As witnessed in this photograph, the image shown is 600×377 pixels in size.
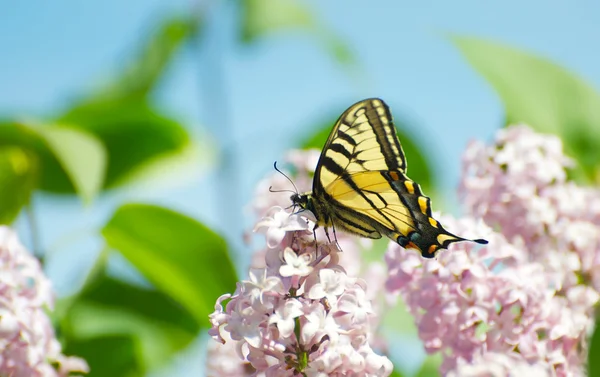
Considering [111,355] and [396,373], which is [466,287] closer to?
[396,373]

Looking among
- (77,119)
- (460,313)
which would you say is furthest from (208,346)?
(77,119)

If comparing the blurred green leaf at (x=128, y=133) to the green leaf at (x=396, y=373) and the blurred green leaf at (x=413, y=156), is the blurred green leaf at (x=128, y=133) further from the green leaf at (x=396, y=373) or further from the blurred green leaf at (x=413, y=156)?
the green leaf at (x=396, y=373)

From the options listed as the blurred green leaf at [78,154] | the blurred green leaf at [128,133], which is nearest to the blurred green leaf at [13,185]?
the blurred green leaf at [78,154]

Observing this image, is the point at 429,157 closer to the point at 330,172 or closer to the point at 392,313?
the point at 392,313

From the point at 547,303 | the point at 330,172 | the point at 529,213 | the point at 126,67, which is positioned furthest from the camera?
the point at 126,67

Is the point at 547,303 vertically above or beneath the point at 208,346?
above

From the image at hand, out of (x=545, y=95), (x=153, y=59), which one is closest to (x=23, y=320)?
(x=545, y=95)
